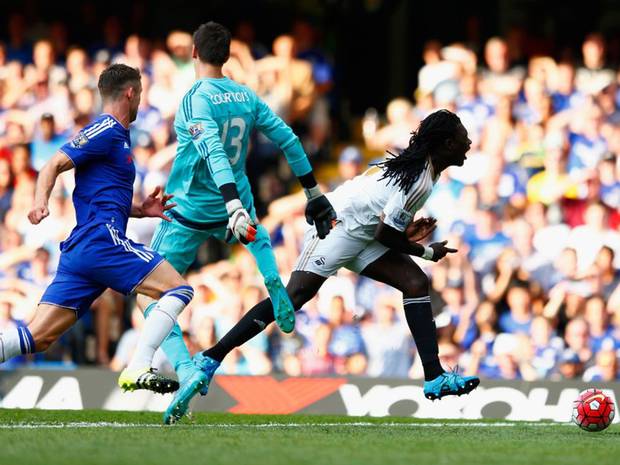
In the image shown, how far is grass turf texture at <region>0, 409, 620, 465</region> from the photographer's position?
624 cm

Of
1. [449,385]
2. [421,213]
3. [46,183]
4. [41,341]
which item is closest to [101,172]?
[46,183]

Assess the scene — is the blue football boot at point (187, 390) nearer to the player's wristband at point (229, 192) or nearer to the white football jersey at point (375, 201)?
the player's wristband at point (229, 192)

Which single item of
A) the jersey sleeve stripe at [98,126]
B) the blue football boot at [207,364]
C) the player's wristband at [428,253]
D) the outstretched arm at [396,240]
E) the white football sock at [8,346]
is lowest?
the blue football boot at [207,364]

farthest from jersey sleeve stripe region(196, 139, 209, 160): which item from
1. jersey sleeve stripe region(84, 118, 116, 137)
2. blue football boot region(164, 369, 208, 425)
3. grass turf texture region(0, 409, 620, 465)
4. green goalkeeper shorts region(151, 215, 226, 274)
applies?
grass turf texture region(0, 409, 620, 465)

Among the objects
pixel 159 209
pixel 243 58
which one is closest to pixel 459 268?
pixel 243 58

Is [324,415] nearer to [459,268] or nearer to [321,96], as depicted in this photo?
[459,268]

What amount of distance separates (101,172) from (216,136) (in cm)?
80

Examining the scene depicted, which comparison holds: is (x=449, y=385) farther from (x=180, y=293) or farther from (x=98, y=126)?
(x=98, y=126)

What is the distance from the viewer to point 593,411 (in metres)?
8.24

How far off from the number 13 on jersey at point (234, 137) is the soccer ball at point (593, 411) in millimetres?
2725

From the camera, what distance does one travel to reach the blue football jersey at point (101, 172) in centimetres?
765

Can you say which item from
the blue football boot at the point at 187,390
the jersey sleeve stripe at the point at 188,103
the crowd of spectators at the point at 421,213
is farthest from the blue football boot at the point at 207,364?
the crowd of spectators at the point at 421,213

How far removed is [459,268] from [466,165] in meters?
1.54

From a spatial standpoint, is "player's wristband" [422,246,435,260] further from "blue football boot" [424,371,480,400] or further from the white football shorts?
"blue football boot" [424,371,480,400]
